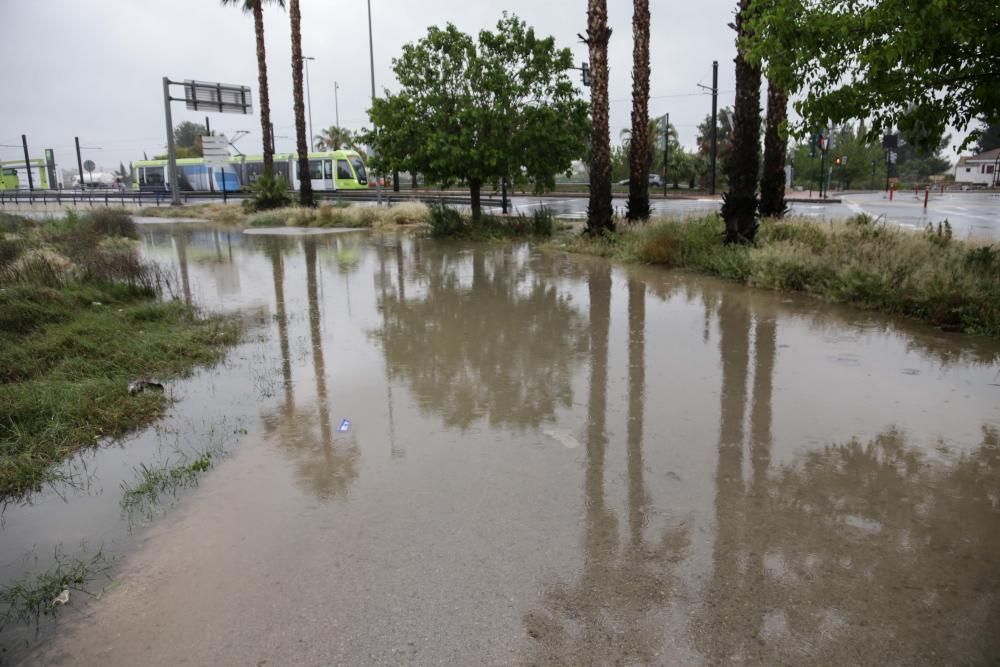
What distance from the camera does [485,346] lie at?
26.2 feet

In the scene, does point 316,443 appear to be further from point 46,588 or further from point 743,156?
point 743,156

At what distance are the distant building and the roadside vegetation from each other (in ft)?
253

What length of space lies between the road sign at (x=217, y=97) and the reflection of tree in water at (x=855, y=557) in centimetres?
3591

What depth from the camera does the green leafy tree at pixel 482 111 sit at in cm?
1861

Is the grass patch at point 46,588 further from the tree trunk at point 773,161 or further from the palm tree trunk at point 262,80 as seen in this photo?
the palm tree trunk at point 262,80

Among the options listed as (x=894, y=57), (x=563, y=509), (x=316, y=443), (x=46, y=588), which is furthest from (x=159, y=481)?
(x=894, y=57)

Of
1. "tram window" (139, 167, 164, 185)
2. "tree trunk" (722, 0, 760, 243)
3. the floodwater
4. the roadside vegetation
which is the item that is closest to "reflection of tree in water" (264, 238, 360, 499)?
the floodwater

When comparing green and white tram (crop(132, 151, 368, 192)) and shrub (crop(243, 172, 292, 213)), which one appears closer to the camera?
shrub (crop(243, 172, 292, 213))

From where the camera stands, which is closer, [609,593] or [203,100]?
[609,593]

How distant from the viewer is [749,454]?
488cm

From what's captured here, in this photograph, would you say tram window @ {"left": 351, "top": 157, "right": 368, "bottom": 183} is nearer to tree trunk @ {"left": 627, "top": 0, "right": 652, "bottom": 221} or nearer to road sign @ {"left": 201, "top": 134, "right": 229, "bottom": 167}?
road sign @ {"left": 201, "top": 134, "right": 229, "bottom": 167}

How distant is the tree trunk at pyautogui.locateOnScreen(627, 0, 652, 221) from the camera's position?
16.5 meters

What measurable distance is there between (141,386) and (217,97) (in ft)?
109

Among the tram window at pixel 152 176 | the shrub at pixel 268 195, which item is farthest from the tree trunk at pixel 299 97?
the tram window at pixel 152 176
